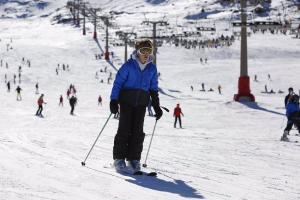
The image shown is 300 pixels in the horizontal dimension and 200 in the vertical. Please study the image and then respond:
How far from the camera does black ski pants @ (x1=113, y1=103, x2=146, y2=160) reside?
6168 mm

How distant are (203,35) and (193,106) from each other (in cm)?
5711

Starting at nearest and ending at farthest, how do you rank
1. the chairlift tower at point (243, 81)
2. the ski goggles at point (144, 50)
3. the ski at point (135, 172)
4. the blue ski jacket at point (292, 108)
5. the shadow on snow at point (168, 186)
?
the shadow on snow at point (168, 186), the ski at point (135, 172), the ski goggles at point (144, 50), the blue ski jacket at point (292, 108), the chairlift tower at point (243, 81)

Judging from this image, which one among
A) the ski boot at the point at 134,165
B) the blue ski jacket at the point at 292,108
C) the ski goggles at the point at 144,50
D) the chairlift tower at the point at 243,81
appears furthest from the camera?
the chairlift tower at the point at 243,81

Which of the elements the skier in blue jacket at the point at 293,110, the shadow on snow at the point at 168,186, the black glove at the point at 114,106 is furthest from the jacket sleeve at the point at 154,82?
the skier in blue jacket at the point at 293,110

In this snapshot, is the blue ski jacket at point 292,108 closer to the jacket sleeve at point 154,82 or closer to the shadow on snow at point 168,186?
the jacket sleeve at point 154,82

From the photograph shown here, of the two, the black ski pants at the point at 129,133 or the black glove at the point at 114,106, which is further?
the black ski pants at the point at 129,133

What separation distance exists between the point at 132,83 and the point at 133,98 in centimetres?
16

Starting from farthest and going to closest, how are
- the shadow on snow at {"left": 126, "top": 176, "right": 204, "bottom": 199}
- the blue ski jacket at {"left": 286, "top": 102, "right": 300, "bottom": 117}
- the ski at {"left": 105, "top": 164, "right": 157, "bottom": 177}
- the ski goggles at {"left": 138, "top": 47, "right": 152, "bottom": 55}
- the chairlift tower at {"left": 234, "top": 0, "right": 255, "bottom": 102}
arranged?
the chairlift tower at {"left": 234, "top": 0, "right": 255, "bottom": 102} < the blue ski jacket at {"left": 286, "top": 102, "right": 300, "bottom": 117} < the ski goggles at {"left": 138, "top": 47, "right": 152, "bottom": 55} < the ski at {"left": 105, "top": 164, "right": 157, "bottom": 177} < the shadow on snow at {"left": 126, "top": 176, "right": 204, "bottom": 199}

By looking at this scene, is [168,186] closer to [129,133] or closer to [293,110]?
[129,133]

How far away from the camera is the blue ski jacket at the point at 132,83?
6.08 m

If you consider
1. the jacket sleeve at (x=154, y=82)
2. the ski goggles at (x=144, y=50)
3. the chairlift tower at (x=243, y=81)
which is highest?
the ski goggles at (x=144, y=50)

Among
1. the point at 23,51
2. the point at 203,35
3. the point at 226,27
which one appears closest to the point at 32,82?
the point at 23,51

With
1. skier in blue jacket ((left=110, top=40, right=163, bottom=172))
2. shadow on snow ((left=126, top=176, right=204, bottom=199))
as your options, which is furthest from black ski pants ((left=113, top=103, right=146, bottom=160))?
shadow on snow ((left=126, top=176, right=204, bottom=199))

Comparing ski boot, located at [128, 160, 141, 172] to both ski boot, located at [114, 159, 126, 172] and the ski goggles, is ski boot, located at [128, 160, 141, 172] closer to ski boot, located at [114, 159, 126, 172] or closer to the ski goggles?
ski boot, located at [114, 159, 126, 172]
